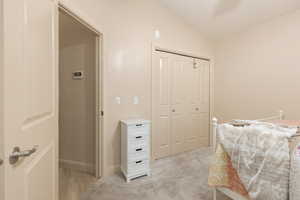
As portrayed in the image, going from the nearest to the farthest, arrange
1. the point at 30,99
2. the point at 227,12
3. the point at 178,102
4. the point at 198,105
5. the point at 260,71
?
the point at 30,99, the point at 227,12, the point at 260,71, the point at 178,102, the point at 198,105

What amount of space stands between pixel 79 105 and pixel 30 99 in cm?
163

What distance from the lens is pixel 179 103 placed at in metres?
3.06

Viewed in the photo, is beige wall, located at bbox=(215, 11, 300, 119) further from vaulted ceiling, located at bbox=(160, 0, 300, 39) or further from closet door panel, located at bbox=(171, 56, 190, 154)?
closet door panel, located at bbox=(171, 56, 190, 154)

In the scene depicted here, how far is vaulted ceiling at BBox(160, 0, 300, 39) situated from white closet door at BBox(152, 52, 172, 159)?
86 cm

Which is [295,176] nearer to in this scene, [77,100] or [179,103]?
[179,103]

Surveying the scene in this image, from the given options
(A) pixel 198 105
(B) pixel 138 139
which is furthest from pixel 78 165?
(A) pixel 198 105

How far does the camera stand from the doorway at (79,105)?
218 cm

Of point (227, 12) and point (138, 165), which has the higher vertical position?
point (227, 12)

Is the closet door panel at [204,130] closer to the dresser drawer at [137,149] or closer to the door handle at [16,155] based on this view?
the dresser drawer at [137,149]

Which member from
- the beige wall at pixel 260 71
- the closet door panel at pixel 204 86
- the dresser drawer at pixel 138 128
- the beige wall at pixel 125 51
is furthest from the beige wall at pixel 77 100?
the beige wall at pixel 260 71

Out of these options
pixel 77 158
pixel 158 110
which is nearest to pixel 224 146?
pixel 158 110

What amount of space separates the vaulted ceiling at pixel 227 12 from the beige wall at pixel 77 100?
63.9 inches

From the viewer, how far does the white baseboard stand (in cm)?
233

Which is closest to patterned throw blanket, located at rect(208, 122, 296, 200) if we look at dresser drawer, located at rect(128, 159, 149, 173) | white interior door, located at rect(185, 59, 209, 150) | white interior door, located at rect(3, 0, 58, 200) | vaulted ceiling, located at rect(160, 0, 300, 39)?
dresser drawer, located at rect(128, 159, 149, 173)
